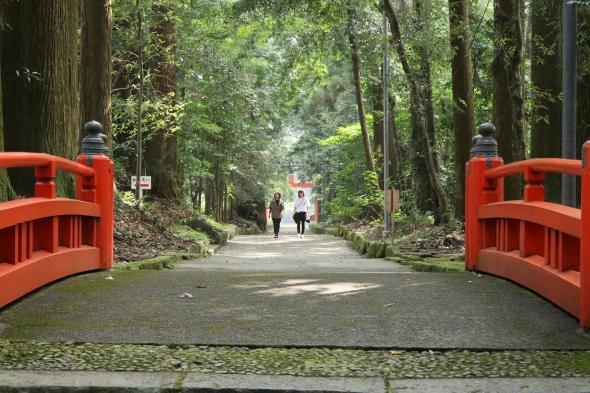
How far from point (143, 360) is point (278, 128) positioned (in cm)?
3837

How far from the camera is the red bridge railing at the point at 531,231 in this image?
4.91 metres

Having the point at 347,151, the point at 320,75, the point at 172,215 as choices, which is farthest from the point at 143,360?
the point at 347,151

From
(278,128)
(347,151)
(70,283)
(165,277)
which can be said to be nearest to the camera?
(70,283)

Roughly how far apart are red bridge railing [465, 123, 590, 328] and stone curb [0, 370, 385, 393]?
199 centimetres

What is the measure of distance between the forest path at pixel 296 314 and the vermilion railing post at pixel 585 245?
172mm

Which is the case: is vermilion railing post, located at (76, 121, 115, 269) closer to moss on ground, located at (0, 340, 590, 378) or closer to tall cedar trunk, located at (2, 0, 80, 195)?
tall cedar trunk, located at (2, 0, 80, 195)

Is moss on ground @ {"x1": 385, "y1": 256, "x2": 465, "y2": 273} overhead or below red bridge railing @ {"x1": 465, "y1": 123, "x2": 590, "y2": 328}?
below

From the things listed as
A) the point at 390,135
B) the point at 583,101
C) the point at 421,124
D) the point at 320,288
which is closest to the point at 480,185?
the point at 320,288

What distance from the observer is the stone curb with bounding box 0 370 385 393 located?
3.49 metres

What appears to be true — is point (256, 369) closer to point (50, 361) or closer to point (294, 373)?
point (294, 373)

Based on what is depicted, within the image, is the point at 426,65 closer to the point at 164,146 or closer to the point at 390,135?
the point at 164,146

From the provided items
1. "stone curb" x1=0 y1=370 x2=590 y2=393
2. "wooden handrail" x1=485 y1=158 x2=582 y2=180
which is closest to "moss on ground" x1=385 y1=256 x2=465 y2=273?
"wooden handrail" x1=485 y1=158 x2=582 y2=180

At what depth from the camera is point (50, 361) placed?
3951mm

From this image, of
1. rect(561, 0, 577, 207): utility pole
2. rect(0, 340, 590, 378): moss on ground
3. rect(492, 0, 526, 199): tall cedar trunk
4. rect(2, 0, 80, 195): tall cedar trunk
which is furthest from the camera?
rect(492, 0, 526, 199): tall cedar trunk
